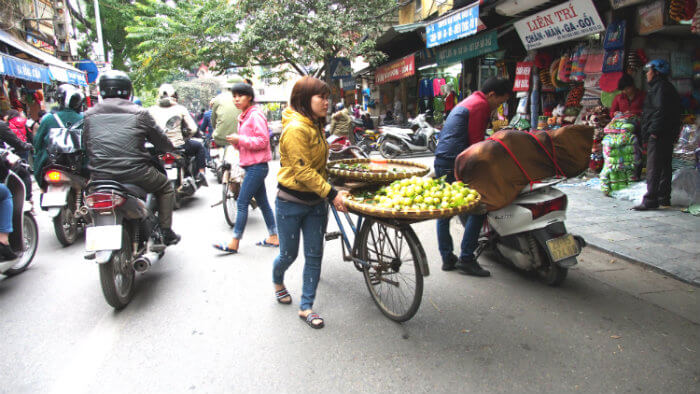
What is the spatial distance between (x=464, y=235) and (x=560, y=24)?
5474mm

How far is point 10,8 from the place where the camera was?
11.9 metres

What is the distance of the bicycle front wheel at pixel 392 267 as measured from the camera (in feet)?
9.19

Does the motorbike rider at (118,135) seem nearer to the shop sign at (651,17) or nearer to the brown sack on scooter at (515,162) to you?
the brown sack on scooter at (515,162)

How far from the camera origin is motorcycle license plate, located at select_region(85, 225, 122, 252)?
3076mm

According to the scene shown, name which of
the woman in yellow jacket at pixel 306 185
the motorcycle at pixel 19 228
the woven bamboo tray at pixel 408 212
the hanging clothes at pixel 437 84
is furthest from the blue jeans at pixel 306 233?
the hanging clothes at pixel 437 84

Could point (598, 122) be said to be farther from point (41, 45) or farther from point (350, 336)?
point (41, 45)

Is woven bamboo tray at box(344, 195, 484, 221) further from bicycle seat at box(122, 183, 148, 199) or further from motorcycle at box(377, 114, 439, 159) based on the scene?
motorcycle at box(377, 114, 439, 159)

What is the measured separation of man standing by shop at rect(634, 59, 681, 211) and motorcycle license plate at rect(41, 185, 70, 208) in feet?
23.8

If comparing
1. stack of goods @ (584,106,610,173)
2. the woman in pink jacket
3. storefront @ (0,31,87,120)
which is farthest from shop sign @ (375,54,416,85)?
the woman in pink jacket

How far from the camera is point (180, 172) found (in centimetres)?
615

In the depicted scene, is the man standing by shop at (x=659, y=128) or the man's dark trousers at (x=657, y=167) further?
the man's dark trousers at (x=657, y=167)

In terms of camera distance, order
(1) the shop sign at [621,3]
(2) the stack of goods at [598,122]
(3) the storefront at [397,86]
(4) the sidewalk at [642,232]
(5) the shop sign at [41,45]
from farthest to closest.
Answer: (3) the storefront at [397,86] < (5) the shop sign at [41,45] < (2) the stack of goods at [598,122] < (1) the shop sign at [621,3] < (4) the sidewalk at [642,232]

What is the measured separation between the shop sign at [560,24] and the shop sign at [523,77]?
2.41ft

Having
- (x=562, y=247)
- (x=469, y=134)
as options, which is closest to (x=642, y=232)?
(x=562, y=247)
